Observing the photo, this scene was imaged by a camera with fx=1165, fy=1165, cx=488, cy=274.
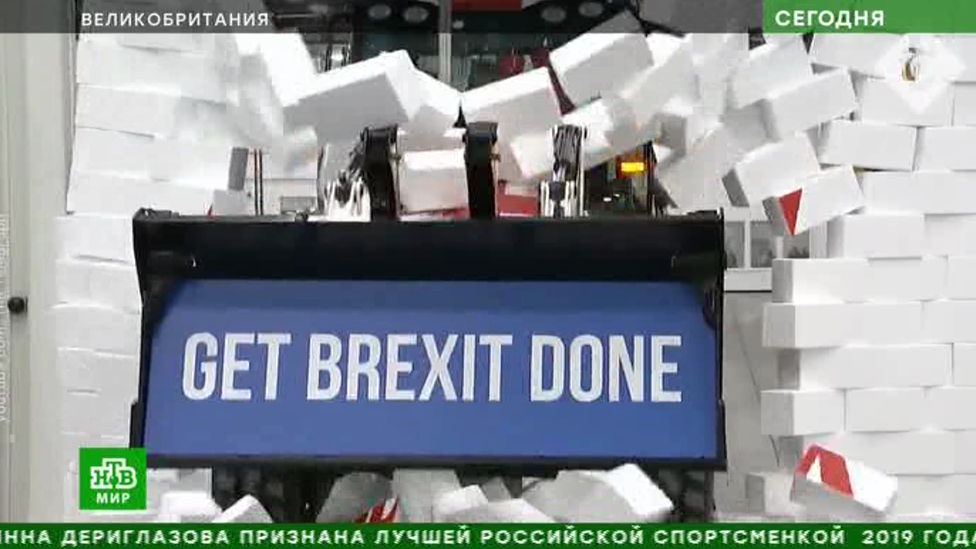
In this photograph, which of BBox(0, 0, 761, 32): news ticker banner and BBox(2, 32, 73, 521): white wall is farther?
BBox(2, 32, 73, 521): white wall

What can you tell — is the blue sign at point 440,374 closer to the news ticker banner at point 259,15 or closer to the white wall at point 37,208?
the news ticker banner at point 259,15

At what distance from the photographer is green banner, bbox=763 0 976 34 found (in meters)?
2.20

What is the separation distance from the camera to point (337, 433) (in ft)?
6.28

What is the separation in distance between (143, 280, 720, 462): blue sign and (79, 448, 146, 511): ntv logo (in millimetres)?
59

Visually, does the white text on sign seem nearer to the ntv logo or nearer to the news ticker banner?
the ntv logo

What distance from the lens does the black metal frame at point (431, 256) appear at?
1.90 meters

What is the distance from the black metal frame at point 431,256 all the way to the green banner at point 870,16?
51cm

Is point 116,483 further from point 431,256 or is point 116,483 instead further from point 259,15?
point 259,15
